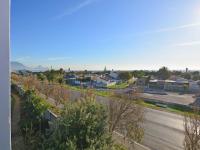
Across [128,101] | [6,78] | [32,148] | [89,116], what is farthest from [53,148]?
[128,101]

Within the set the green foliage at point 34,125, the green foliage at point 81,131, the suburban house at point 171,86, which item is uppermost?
the green foliage at point 81,131

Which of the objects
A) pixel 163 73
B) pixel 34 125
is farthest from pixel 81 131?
pixel 163 73

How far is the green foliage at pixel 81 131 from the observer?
481cm

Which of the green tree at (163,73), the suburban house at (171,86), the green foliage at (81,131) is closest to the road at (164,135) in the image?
the green foliage at (81,131)

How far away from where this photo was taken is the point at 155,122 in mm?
22891

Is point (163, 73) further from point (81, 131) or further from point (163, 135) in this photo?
point (81, 131)

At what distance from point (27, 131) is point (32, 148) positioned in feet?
5.71

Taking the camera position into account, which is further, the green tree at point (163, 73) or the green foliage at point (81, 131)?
the green tree at point (163, 73)

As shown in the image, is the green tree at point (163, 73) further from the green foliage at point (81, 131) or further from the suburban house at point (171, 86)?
the green foliage at point (81, 131)

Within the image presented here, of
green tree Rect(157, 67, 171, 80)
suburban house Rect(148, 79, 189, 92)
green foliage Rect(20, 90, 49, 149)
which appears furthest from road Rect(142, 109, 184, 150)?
green tree Rect(157, 67, 171, 80)

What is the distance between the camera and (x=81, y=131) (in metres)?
4.97

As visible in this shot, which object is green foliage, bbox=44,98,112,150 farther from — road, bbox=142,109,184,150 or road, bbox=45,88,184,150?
road, bbox=142,109,184,150

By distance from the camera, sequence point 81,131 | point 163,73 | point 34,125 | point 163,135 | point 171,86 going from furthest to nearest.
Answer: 1. point 163,73
2. point 171,86
3. point 163,135
4. point 34,125
5. point 81,131

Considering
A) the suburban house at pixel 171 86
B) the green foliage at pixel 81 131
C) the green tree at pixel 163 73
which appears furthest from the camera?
the green tree at pixel 163 73
